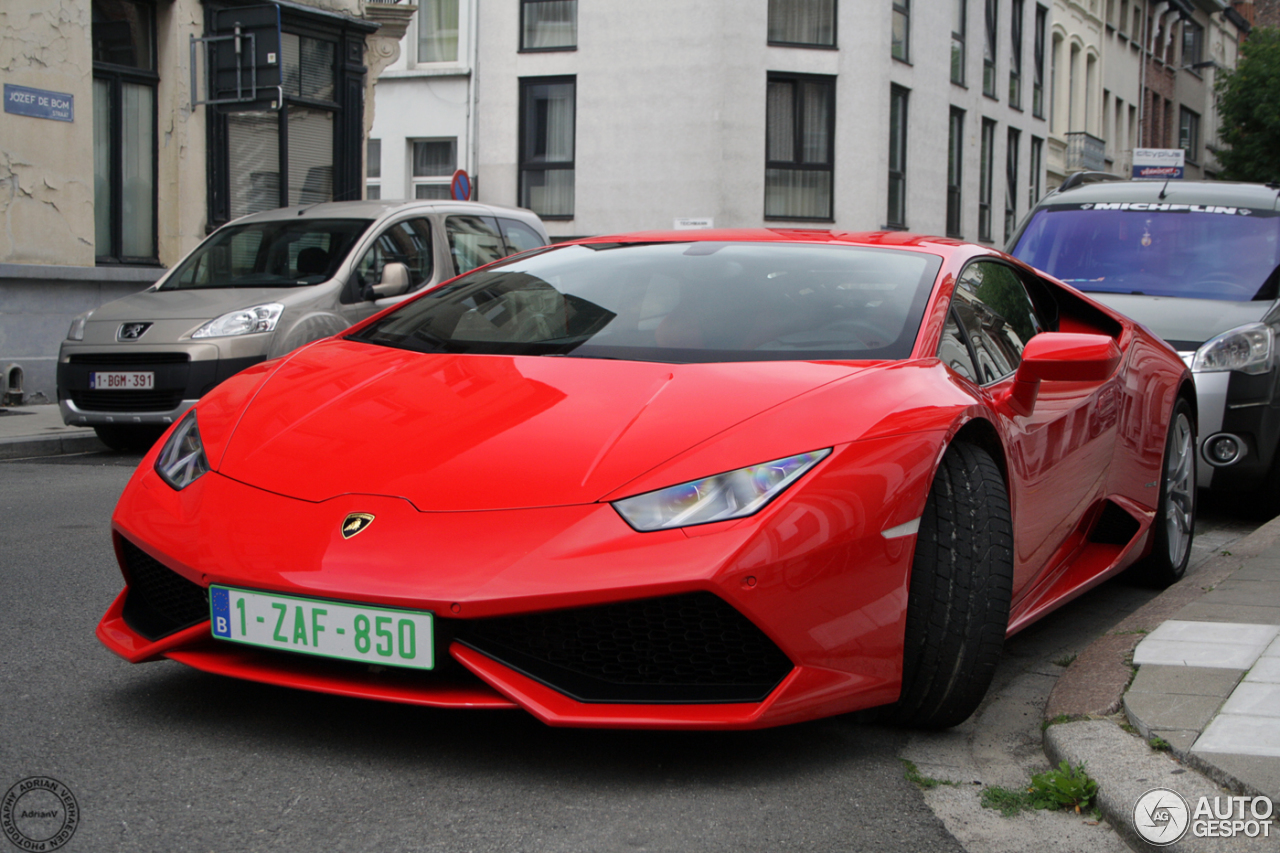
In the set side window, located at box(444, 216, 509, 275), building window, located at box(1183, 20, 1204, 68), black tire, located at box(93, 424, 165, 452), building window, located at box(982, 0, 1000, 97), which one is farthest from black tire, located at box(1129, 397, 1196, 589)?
building window, located at box(1183, 20, 1204, 68)

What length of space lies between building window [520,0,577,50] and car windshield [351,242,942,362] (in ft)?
78.8

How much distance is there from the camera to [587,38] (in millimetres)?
27078

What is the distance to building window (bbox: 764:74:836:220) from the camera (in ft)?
87.6

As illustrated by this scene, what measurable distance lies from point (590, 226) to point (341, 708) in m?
24.7

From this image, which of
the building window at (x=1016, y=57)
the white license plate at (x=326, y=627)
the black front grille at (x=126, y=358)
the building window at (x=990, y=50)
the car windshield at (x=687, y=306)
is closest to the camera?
the white license plate at (x=326, y=627)

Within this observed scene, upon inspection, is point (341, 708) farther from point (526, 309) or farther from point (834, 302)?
point (834, 302)

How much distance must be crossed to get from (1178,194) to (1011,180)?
27.7 metres

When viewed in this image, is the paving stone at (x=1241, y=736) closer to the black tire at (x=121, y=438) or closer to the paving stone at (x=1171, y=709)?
the paving stone at (x=1171, y=709)

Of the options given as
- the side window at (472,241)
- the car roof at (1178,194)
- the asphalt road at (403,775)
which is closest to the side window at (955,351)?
the asphalt road at (403,775)

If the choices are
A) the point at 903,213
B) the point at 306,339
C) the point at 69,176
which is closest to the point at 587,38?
the point at 903,213

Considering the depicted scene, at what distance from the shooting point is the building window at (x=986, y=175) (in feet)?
109

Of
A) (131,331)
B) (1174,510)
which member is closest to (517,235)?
(131,331)

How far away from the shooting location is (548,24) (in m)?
27.4

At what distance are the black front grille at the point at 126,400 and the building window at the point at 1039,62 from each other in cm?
3112
